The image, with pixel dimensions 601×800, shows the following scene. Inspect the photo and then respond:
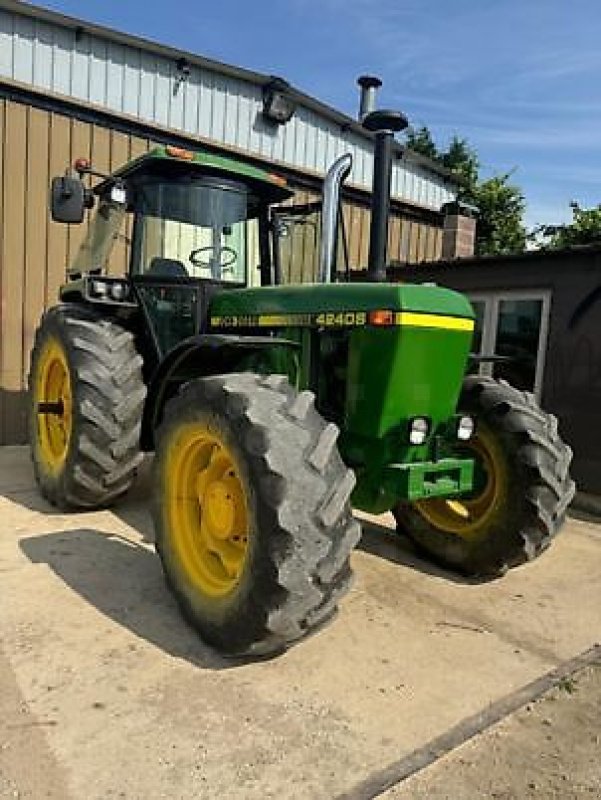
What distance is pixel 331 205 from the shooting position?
386cm

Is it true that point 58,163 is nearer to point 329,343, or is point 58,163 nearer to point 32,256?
point 32,256

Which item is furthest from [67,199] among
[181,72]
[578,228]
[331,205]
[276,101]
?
[578,228]

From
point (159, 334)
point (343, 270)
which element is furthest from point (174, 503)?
point (343, 270)

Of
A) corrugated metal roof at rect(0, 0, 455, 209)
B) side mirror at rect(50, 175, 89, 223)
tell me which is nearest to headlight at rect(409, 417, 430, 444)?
side mirror at rect(50, 175, 89, 223)

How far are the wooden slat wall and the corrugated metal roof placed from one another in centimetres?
37

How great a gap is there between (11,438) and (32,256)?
1826 millimetres

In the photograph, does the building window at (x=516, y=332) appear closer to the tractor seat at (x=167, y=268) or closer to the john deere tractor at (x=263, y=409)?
the john deere tractor at (x=263, y=409)

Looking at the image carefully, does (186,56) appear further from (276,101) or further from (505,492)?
(505,492)

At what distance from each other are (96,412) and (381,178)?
7.01 feet

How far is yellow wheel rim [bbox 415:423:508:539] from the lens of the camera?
382cm

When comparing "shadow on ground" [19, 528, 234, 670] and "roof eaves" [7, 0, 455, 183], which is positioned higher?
"roof eaves" [7, 0, 455, 183]

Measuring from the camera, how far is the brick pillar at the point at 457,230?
9.91 meters

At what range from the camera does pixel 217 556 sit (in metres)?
3.20

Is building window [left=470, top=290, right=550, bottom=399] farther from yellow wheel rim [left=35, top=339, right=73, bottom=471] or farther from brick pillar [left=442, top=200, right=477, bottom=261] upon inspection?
yellow wheel rim [left=35, top=339, right=73, bottom=471]
